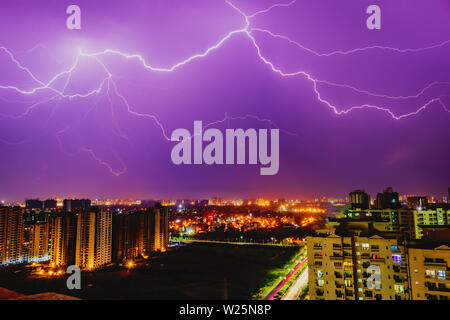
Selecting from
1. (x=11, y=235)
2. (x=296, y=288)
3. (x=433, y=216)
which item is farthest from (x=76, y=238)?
(x=433, y=216)

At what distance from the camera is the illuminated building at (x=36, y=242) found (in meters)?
16.2

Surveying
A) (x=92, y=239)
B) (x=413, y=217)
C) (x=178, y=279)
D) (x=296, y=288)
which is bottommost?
(x=178, y=279)

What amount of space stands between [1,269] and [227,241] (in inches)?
580

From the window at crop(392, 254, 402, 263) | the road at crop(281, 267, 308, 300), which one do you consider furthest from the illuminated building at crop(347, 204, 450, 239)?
the window at crop(392, 254, 402, 263)

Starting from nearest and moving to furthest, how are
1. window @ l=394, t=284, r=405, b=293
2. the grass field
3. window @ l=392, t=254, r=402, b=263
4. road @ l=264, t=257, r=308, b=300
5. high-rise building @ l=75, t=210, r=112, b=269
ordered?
window @ l=394, t=284, r=405, b=293
window @ l=392, t=254, r=402, b=263
road @ l=264, t=257, r=308, b=300
the grass field
high-rise building @ l=75, t=210, r=112, b=269

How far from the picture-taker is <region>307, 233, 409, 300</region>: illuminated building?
19.7 feet

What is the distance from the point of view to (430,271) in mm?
5148

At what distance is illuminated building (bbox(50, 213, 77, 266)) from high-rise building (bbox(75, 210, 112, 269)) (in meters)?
0.26

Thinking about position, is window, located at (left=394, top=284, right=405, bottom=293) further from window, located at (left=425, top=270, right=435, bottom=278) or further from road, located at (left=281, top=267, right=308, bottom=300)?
road, located at (left=281, top=267, right=308, bottom=300)

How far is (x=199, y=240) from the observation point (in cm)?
2520

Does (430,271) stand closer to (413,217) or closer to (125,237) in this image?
(413,217)

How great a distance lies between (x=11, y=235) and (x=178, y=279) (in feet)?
31.0

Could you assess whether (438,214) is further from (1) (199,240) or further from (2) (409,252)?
(1) (199,240)
